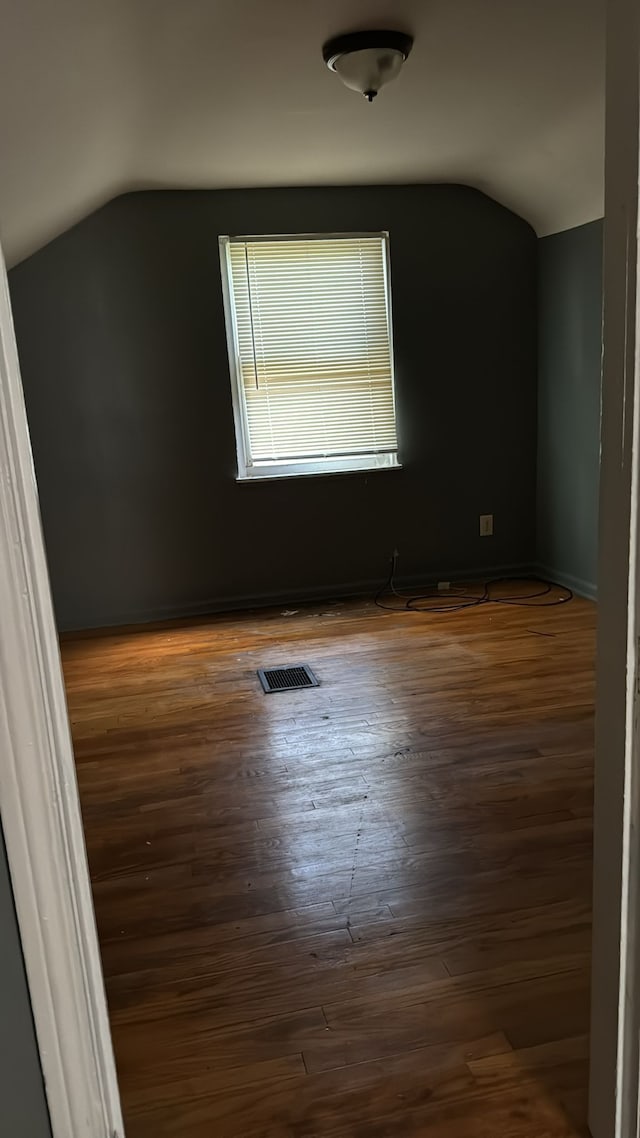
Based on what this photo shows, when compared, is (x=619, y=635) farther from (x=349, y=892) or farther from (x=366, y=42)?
(x=366, y=42)

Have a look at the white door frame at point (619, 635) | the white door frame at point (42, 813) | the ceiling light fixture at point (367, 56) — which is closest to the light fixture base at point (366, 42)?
the ceiling light fixture at point (367, 56)

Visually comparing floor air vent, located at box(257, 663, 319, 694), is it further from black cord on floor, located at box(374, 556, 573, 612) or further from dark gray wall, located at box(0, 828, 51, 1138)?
dark gray wall, located at box(0, 828, 51, 1138)

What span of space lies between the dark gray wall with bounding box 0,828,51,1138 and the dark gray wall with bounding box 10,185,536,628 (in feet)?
11.3

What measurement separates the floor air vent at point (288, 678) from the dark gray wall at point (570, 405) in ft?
5.34

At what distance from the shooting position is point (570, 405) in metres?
4.32

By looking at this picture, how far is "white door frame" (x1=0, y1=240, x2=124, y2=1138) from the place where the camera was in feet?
2.84

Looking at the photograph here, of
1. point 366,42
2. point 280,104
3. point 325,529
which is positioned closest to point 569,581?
point 325,529

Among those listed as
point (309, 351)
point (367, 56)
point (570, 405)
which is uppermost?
point (367, 56)

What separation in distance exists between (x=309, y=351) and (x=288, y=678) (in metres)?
1.85

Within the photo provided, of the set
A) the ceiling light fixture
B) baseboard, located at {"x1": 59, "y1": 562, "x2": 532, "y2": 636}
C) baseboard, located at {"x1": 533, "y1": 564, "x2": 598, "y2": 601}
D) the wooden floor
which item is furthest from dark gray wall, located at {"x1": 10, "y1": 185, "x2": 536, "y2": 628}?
the ceiling light fixture

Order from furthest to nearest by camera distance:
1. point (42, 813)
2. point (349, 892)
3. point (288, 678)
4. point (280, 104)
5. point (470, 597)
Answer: point (470, 597)
point (288, 678)
point (280, 104)
point (349, 892)
point (42, 813)

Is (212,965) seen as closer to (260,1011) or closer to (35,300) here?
(260,1011)

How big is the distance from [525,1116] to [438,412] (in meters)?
3.65

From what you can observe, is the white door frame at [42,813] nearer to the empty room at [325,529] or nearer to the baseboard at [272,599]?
the empty room at [325,529]
